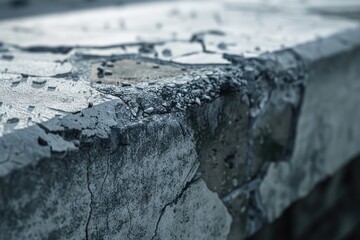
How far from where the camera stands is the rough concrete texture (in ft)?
2.48

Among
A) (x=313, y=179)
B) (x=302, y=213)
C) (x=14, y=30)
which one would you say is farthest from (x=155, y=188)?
(x=14, y=30)

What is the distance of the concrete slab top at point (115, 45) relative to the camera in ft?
2.95

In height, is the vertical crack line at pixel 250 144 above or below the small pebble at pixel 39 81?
below

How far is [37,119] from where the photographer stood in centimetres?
77

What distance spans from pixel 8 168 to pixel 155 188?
35 centimetres

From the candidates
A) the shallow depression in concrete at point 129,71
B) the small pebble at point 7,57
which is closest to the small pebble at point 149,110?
the shallow depression in concrete at point 129,71

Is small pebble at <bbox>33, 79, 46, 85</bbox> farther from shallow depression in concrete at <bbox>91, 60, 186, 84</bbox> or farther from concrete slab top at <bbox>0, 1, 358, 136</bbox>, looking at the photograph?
shallow depression in concrete at <bbox>91, 60, 186, 84</bbox>

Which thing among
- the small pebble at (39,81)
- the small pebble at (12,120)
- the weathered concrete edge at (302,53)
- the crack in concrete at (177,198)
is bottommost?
the crack in concrete at (177,198)

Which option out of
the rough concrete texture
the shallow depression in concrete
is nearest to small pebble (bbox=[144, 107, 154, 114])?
the rough concrete texture

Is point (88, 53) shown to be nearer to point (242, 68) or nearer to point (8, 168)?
point (242, 68)

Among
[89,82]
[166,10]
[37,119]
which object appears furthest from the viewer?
[166,10]

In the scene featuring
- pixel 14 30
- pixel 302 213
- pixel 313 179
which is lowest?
pixel 302 213

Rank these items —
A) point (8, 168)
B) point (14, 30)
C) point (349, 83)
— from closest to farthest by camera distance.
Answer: point (8, 168) → point (349, 83) → point (14, 30)

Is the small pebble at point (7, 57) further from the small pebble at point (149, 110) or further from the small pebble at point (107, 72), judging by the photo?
the small pebble at point (149, 110)
